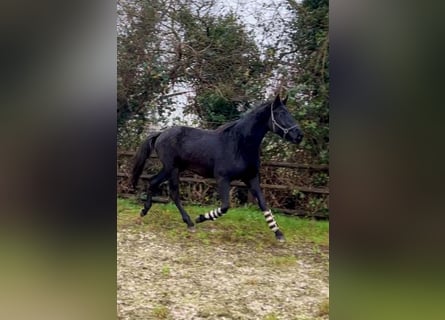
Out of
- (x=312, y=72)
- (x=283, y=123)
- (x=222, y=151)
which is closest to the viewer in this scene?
(x=312, y=72)

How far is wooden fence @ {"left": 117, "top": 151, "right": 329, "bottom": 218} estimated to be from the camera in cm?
236

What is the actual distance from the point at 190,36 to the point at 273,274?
4.91ft

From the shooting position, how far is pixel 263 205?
2.50m

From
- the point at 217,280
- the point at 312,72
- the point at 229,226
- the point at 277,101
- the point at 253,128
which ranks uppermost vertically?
the point at 312,72

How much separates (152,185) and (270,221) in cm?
77

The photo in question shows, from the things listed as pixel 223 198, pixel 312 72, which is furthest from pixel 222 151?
pixel 312 72

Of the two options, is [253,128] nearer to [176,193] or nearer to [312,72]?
[312,72]

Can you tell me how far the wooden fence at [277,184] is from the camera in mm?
2361
